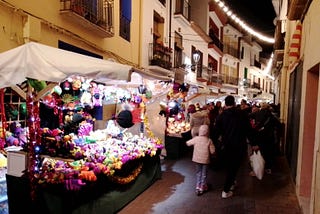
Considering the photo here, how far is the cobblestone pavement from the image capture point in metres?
5.35

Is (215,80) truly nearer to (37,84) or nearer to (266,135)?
(266,135)

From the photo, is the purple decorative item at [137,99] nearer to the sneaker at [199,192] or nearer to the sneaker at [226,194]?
the sneaker at [199,192]

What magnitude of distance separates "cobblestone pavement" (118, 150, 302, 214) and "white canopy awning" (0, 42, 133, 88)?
2458 millimetres

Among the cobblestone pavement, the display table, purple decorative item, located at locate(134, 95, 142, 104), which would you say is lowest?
the cobblestone pavement

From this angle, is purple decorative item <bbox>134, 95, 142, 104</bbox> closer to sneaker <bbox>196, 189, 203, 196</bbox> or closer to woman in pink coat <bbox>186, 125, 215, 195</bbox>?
woman in pink coat <bbox>186, 125, 215, 195</bbox>

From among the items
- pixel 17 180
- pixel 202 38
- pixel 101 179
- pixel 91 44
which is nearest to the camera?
pixel 17 180

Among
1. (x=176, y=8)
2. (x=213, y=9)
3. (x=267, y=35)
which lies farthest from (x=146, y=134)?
(x=267, y=35)

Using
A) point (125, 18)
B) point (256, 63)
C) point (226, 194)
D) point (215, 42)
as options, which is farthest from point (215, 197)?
point (256, 63)

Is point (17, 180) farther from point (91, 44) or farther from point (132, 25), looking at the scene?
point (132, 25)

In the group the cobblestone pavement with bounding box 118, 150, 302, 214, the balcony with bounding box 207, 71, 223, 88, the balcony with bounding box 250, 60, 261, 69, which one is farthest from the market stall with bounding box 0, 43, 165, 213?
the balcony with bounding box 250, 60, 261, 69

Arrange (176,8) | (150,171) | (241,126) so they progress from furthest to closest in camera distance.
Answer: (176,8) < (150,171) < (241,126)

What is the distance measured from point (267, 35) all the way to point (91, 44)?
2723 centimetres

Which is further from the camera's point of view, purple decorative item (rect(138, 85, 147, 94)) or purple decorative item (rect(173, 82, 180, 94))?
purple decorative item (rect(173, 82, 180, 94))

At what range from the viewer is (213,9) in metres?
22.6
